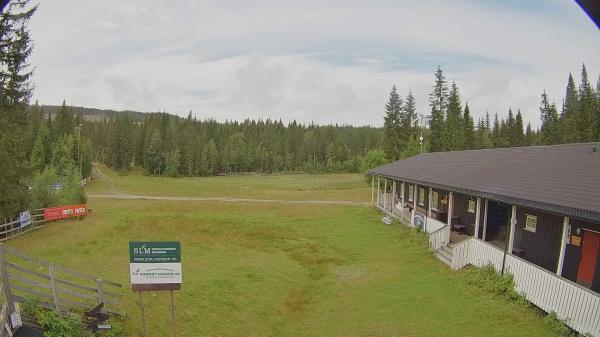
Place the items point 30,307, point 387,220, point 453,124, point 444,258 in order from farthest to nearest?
point 453,124 < point 387,220 < point 444,258 < point 30,307

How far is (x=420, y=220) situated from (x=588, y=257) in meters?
12.5

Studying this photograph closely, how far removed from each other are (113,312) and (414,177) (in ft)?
70.7

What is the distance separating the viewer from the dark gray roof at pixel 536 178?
44.3 feet

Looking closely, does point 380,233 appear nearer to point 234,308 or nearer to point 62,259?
point 234,308

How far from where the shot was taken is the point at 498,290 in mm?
15422

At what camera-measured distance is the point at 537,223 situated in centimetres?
1731

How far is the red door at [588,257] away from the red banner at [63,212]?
33640 millimetres

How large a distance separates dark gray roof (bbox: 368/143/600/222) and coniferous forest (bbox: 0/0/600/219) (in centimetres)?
2237

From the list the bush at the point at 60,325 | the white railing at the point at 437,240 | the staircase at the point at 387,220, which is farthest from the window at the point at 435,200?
the bush at the point at 60,325

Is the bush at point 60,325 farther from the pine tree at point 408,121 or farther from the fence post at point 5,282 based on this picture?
the pine tree at point 408,121

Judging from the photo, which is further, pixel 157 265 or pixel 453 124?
pixel 453 124

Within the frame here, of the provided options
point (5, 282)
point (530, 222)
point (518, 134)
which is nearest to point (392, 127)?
point (518, 134)

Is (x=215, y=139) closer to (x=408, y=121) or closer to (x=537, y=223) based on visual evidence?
(x=408, y=121)

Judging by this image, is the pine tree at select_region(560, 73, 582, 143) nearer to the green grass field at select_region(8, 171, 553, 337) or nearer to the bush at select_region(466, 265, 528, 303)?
the green grass field at select_region(8, 171, 553, 337)
